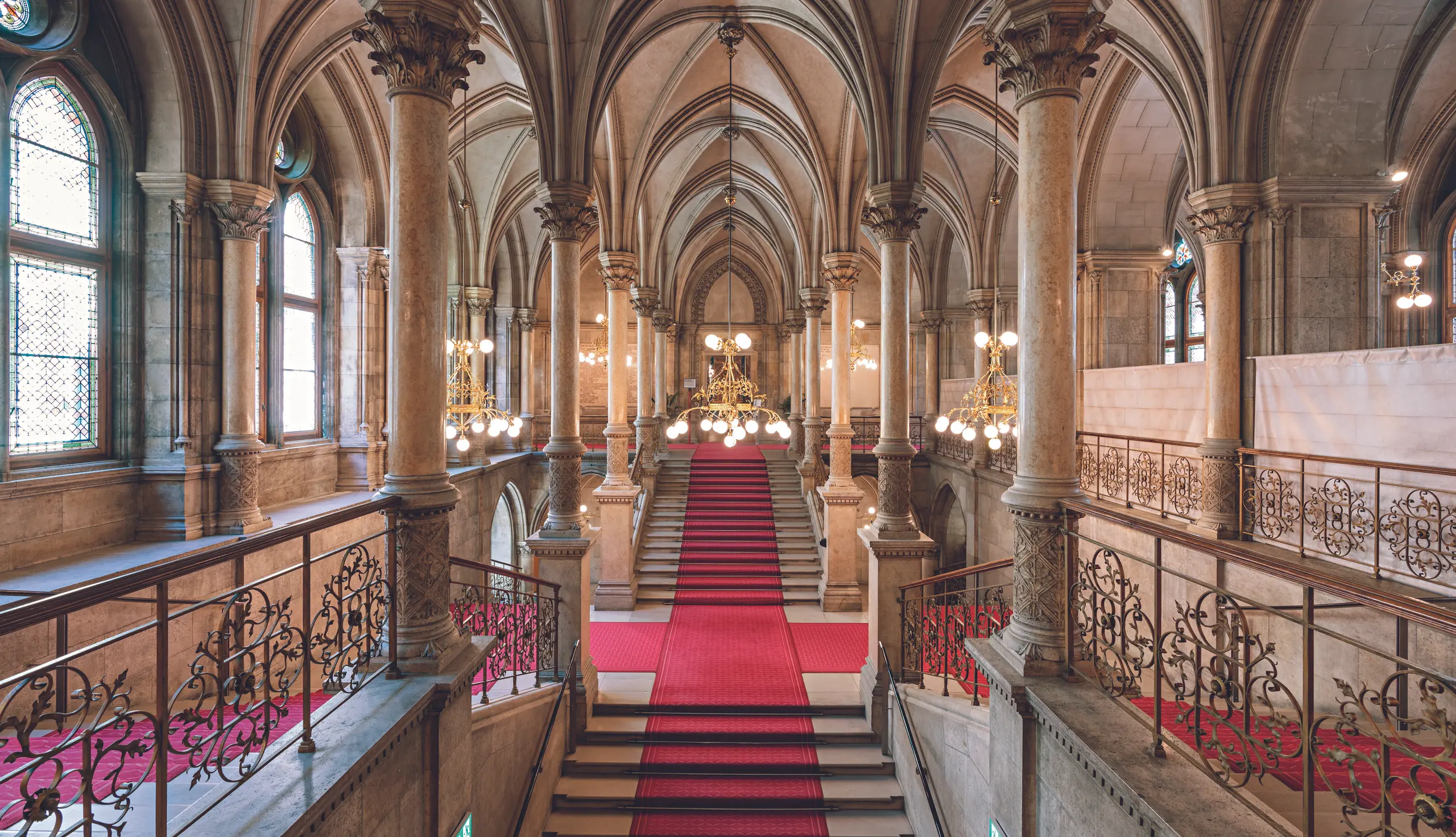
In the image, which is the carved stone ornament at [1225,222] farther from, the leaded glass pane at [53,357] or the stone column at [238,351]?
the leaded glass pane at [53,357]

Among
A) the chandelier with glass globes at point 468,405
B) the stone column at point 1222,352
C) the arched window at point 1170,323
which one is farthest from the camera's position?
the arched window at point 1170,323

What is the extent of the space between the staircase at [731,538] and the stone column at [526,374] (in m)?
4.84

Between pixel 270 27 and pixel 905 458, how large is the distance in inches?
354

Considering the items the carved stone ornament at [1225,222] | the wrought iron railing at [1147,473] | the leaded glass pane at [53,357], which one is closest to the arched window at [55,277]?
the leaded glass pane at [53,357]

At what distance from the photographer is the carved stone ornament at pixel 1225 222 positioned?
29.1 feet

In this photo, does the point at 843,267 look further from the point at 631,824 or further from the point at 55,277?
the point at 55,277

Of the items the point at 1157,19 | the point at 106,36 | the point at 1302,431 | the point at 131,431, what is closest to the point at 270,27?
the point at 106,36

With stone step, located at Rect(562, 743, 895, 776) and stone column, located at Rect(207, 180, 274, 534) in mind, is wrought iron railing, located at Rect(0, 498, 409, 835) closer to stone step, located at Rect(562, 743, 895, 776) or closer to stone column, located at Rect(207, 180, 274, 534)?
stone column, located at Rect(207, 180, 274, 534)

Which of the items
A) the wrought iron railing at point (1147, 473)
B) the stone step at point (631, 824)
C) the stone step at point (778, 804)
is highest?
the wrought iron railing at point (1147, 473)

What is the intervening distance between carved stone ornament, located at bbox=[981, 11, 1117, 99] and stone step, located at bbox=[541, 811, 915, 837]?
5875 mm

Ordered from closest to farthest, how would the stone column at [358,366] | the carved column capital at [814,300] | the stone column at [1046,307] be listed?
the stone column at [1046,307] → the stone column at [358,366] → the carved column capital at [814,300]

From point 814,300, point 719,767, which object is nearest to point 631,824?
point 719,767

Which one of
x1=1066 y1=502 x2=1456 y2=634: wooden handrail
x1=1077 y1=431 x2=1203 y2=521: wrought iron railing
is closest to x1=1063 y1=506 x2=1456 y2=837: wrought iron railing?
x1=1066 y1=502 x2=1456 y2=634: wooden handrail

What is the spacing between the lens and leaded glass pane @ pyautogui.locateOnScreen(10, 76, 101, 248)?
7.08 metres
